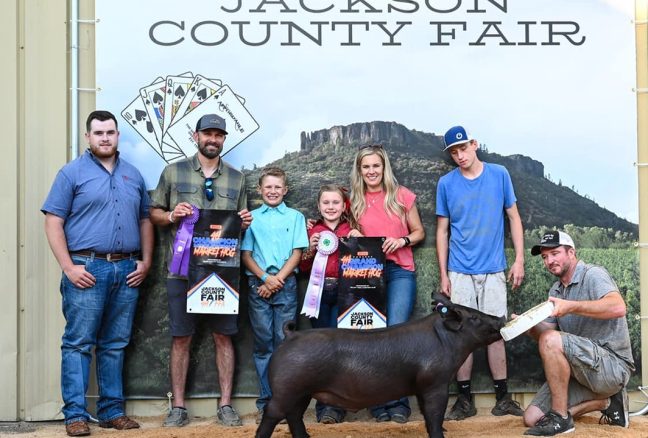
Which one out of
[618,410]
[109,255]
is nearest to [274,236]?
[109,255]

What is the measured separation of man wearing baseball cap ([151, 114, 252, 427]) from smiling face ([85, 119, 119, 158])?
0.50 meters

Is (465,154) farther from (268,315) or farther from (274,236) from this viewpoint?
(268,315)

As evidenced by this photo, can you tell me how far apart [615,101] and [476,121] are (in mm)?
1177

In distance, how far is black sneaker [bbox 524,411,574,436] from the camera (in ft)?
19.1

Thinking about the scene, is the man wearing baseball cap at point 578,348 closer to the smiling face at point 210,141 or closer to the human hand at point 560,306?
the human hand at point 560,306

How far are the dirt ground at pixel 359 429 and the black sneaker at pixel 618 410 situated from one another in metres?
0.09

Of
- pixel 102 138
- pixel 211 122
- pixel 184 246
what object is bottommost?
pixel 184 246

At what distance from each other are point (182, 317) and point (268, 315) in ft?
2.15

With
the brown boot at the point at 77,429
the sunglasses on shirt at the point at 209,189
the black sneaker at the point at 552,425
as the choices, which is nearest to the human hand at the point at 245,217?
the sunglasses on shirt at the point at 209,189

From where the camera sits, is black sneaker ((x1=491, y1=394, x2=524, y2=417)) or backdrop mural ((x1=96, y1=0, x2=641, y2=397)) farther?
backdrop mural ((x1=96, y1=0, x2=641, y2=397))

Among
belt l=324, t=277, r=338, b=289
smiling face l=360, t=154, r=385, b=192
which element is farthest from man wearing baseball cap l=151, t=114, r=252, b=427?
smiling face l=360, t=154, r=385, b=192

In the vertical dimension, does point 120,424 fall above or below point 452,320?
below

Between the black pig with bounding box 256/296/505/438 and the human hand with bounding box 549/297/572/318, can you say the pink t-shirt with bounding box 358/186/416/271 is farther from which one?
the human hand with bounding box 549/297/572/318

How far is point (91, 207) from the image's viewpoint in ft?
20.0
